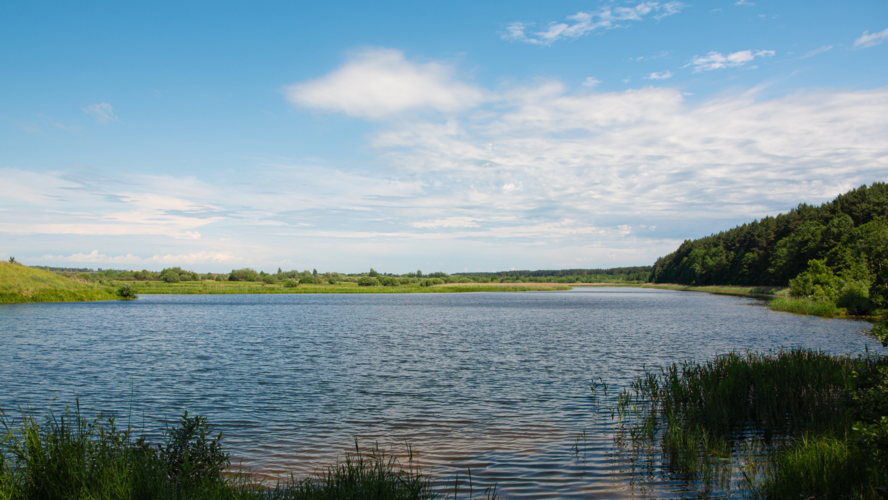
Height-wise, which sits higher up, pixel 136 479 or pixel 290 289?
pixel 136 479

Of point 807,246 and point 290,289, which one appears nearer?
point 807,246

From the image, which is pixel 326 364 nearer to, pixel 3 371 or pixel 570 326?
pixel 3 371

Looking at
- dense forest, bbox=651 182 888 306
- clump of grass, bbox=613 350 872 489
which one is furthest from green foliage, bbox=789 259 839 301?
clump of grass, bbox=613 350 872 489

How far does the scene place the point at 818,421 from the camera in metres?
10.5

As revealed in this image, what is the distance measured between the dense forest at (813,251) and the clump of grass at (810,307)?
210cm

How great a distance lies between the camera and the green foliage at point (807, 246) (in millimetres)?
55594

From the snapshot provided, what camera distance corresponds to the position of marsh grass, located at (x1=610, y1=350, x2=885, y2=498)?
7.13 metres

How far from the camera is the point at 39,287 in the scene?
60875 millimetres

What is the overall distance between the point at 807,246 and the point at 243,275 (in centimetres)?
14894

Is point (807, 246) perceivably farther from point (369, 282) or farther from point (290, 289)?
point (290, 289)

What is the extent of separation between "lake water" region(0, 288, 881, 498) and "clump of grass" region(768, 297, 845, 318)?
10751mm

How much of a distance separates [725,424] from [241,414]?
1249cm

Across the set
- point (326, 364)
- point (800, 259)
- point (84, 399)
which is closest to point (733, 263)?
point (800, 259)

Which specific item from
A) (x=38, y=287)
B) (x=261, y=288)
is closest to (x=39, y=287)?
(x=38, y=287)
